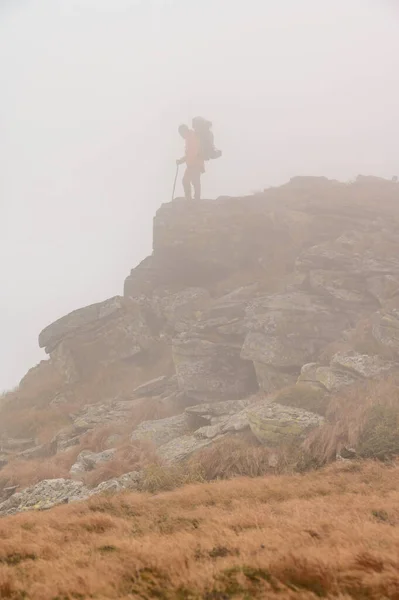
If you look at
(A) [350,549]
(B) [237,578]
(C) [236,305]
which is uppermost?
(C) [236,305]

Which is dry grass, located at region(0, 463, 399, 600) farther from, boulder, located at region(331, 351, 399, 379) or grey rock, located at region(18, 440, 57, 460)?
grey rock, located at region(18, 440, 57, 460)

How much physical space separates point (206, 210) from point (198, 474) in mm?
25821

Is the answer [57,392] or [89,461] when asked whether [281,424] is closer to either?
[89,461]

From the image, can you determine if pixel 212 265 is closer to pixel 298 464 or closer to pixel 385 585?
pixel 298 464

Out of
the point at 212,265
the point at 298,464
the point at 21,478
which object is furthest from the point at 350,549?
the point at 212,265

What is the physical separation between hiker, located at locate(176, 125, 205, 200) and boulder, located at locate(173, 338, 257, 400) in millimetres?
17489

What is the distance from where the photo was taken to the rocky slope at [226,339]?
1538 cm

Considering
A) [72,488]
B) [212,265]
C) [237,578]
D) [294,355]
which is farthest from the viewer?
[212,265]

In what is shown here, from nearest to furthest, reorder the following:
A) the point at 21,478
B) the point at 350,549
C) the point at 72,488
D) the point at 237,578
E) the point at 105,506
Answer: the point at 237,578 → the point at 350,549 → the point at 105,506 → the point at 72,488 → the point at 21,478

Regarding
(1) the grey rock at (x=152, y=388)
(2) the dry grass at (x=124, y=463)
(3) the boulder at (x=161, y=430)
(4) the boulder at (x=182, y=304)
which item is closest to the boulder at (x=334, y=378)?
(3) the boulder at (x=161, y=430)

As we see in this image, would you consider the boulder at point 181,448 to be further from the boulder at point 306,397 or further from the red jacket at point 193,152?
the red jacket at point 193,152

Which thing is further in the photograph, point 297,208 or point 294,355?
point 297,208

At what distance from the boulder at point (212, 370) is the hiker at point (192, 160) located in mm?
17489

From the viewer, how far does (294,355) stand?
20.0m
